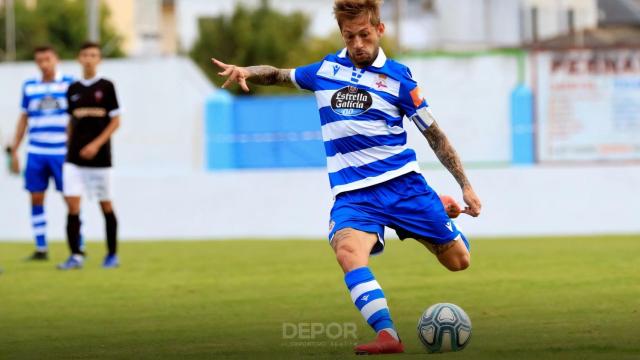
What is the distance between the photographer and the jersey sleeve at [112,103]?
50.9 feet

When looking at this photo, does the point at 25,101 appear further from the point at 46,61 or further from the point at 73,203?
the point at 73,203

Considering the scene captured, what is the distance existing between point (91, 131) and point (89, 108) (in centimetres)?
25

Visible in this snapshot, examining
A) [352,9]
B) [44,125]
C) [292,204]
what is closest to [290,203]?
[292,204]

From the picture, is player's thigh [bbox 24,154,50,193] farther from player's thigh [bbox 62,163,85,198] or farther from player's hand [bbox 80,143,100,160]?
player's hand [bbox 80,143,100,160]

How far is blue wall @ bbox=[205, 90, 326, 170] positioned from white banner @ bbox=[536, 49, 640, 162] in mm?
6596

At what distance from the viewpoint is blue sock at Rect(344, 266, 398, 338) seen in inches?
316

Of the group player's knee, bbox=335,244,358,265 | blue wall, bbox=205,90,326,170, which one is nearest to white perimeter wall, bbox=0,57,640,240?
blue wall, bbox=205,90,326,170

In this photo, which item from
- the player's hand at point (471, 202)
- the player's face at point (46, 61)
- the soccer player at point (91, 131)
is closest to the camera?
the player's hand at point (471, 202)

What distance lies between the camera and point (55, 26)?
58.2m

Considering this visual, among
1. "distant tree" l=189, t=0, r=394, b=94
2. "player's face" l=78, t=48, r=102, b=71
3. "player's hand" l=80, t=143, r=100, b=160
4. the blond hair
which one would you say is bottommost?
"player's hand" l=80, t=143, r=100, b=160

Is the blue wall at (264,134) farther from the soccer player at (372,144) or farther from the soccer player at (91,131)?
the soccer player at (372,144)

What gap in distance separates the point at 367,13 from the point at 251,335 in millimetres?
2435

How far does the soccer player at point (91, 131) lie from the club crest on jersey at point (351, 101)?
7170mm

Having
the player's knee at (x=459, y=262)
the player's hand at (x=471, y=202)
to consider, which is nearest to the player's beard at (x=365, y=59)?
the player's hand at (x=471, y=202)
